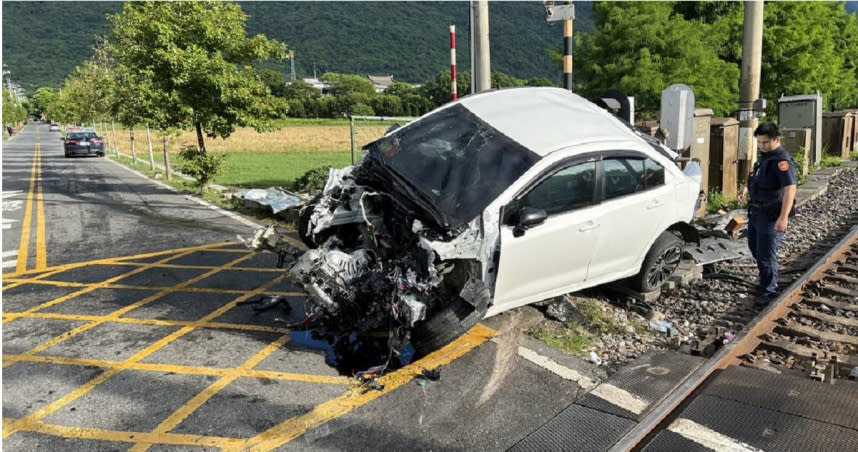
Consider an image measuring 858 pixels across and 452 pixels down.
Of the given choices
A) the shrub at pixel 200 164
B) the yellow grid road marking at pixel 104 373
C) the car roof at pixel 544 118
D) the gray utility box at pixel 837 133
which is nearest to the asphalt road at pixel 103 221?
the shrub at pixel 200 164

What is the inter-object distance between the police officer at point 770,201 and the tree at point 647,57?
12815 millimetres

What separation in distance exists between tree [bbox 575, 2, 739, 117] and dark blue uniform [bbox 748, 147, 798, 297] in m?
12.8

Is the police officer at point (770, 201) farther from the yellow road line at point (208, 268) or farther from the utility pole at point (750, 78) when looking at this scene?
the yellow road line at point (208, 268)

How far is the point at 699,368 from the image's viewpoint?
438 centimetres

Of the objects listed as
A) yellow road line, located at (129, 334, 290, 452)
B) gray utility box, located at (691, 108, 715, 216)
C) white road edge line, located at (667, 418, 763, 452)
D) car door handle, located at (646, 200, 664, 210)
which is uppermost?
gray utility box, located at (691, 108, 715, 216)

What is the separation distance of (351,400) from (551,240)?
207cm

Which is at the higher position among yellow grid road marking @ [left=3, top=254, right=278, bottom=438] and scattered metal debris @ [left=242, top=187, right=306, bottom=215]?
scattered metal debris @ [left=242, top=187, right=306, bottom=215]

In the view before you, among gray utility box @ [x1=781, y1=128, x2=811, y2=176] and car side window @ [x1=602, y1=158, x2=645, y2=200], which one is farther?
gray utility box @ [x1=781, y1=128, x2=811, y2=176]

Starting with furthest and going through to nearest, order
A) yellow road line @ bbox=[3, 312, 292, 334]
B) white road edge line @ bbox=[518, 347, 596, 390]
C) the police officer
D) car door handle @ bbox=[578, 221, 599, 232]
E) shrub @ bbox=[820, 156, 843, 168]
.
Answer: shrub @ bbox=[820, 156, 843, 168] → the police officer → yellow road line @ bbox=[3, 312, 292, 334] → car door handle @ bbox=[578, 221, 599, 232] → white road edge line @ bbox=[518, 347, 596, 390]

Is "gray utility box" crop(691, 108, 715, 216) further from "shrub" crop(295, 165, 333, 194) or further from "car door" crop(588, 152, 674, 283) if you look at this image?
"shrub" crop(295, 165, 333, 194)

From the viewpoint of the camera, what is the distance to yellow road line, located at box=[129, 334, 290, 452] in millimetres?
3881

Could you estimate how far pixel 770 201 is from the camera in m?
6.02

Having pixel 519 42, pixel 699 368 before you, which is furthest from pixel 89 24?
pixel 699 368

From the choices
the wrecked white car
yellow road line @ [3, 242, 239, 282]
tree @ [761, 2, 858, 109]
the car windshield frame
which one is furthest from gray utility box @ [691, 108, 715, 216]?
tree @ [761, 2, 858, 109]
